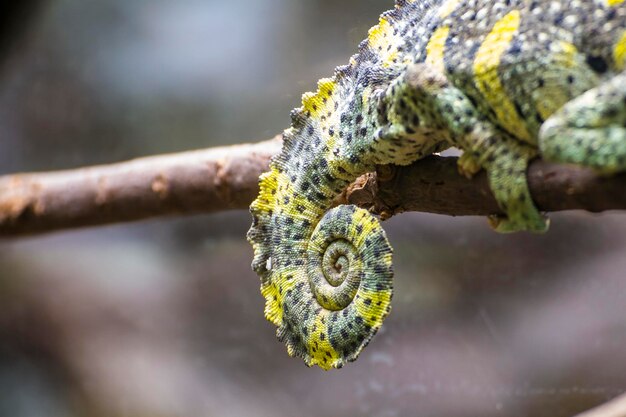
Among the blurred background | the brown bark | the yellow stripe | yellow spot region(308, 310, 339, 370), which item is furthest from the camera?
the blurred background

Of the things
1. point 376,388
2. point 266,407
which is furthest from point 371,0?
point 266,407

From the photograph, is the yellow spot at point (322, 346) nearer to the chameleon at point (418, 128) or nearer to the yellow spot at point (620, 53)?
the chameleon at point (418, 128)

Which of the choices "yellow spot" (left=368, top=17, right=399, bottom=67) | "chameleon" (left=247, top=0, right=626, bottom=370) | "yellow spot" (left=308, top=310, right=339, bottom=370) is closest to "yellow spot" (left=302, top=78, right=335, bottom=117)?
"chameleon" (left=247, top=0, right=626, bottom=370)

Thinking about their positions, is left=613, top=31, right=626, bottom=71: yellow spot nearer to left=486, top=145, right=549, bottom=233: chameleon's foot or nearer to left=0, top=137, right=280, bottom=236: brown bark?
left=486, top=145, right=549, bottom=233: chameleon's foot

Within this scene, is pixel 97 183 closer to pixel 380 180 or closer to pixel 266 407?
pixel 266 407

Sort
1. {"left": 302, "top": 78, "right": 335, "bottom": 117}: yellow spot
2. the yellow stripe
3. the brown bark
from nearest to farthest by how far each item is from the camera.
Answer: the yellow stripe → {"left": 302, "top": 78, "right": 335, "bottom": 117}: yellow spot → the brown bark

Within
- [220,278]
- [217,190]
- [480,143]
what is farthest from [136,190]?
[480,143]

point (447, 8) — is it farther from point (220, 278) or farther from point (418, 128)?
point (220, 278)
